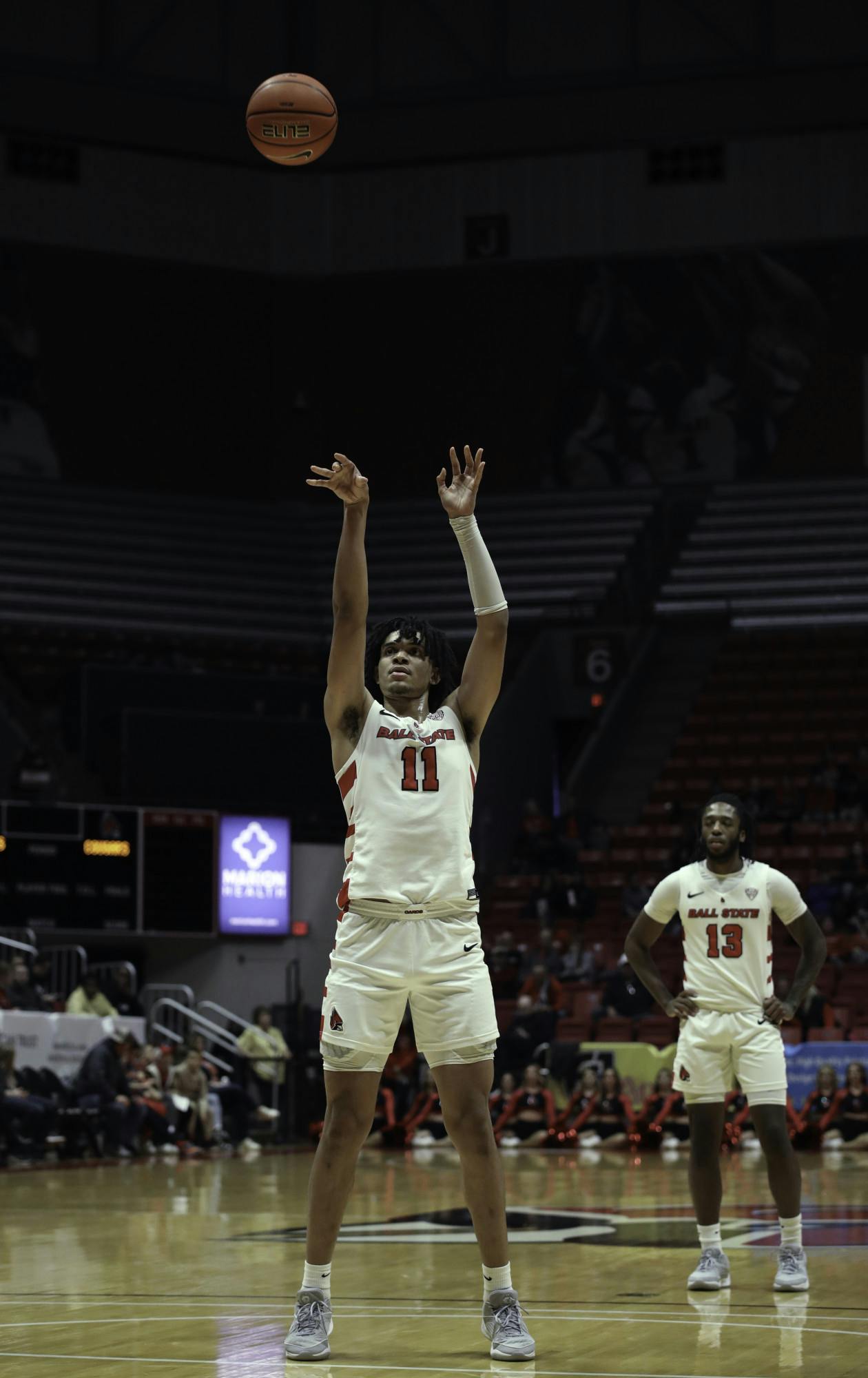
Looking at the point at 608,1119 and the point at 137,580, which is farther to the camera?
the point at 137,580

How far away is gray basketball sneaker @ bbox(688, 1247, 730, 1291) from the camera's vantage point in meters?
7.87

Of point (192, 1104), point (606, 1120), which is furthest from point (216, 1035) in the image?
point (606, 1120)

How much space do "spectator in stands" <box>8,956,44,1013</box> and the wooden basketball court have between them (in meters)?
4.84

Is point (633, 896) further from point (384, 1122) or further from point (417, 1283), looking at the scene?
point (417, 1283)

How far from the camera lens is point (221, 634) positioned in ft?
102

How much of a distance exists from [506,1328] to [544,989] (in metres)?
16.3

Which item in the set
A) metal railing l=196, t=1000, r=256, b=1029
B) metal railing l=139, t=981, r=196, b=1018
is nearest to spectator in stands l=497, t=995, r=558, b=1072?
metal railing l=196, t=1000, r=256, b=1029

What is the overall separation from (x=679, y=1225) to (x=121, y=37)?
84.9 ft

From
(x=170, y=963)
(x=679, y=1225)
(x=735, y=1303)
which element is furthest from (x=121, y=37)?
(x=735, y=1303)

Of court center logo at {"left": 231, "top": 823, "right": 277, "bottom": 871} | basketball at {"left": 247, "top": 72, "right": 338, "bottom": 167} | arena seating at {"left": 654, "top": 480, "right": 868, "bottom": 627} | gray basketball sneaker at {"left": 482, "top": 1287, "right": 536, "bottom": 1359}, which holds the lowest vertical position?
gray basketball sneaker at {"left": 482, "top": 1287, "right": 536, "bottom": 1359}

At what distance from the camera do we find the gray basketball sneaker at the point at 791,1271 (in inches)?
307

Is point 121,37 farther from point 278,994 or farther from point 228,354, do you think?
point 278,994

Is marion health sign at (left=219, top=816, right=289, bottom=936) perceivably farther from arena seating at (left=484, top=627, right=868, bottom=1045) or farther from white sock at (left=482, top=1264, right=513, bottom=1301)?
white sock at (left=482, top=1264, right=513, bottom=1301)

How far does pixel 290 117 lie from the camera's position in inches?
505
